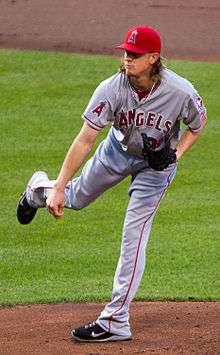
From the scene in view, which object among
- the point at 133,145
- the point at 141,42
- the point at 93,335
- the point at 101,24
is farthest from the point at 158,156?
the point at 101,24

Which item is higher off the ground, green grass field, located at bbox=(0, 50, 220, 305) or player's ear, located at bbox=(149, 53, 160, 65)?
player's ear, located at bbox=(149, 53, 160, 65)

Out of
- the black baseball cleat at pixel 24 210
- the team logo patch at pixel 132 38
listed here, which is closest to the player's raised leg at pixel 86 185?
the black baseball cleat at pixel 24 210

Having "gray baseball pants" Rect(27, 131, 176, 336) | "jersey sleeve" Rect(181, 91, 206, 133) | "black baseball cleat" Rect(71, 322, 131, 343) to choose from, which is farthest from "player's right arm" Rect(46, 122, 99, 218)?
"black baseball cleat" Rect(71, 322, 131, 343)

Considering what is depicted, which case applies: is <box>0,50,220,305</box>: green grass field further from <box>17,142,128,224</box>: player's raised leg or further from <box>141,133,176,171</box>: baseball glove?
<box>141,133,176,171</box>: baseball glove

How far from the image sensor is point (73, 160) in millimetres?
6996

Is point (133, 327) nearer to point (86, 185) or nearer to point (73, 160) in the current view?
point (86, 185)

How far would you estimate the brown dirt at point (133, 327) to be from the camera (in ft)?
23.3

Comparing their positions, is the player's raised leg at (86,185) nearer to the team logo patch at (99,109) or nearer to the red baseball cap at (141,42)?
the team logo patch at (99,109)

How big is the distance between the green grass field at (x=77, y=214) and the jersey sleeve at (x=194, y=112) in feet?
5.05

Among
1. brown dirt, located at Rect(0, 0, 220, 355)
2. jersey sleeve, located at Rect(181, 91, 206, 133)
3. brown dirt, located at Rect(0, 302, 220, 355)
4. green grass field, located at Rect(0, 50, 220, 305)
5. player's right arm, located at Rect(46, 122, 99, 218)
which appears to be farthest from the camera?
brown dirt, located at Rect(0, 0, 220, 355)

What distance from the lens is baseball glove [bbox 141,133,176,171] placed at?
710 centimetres

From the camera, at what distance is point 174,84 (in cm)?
716

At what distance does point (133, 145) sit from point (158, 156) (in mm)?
244

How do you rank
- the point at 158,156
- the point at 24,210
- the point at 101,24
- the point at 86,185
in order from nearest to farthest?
the point at 158,156
the point at 86,185
the point at 24,210
the point at 101,24
